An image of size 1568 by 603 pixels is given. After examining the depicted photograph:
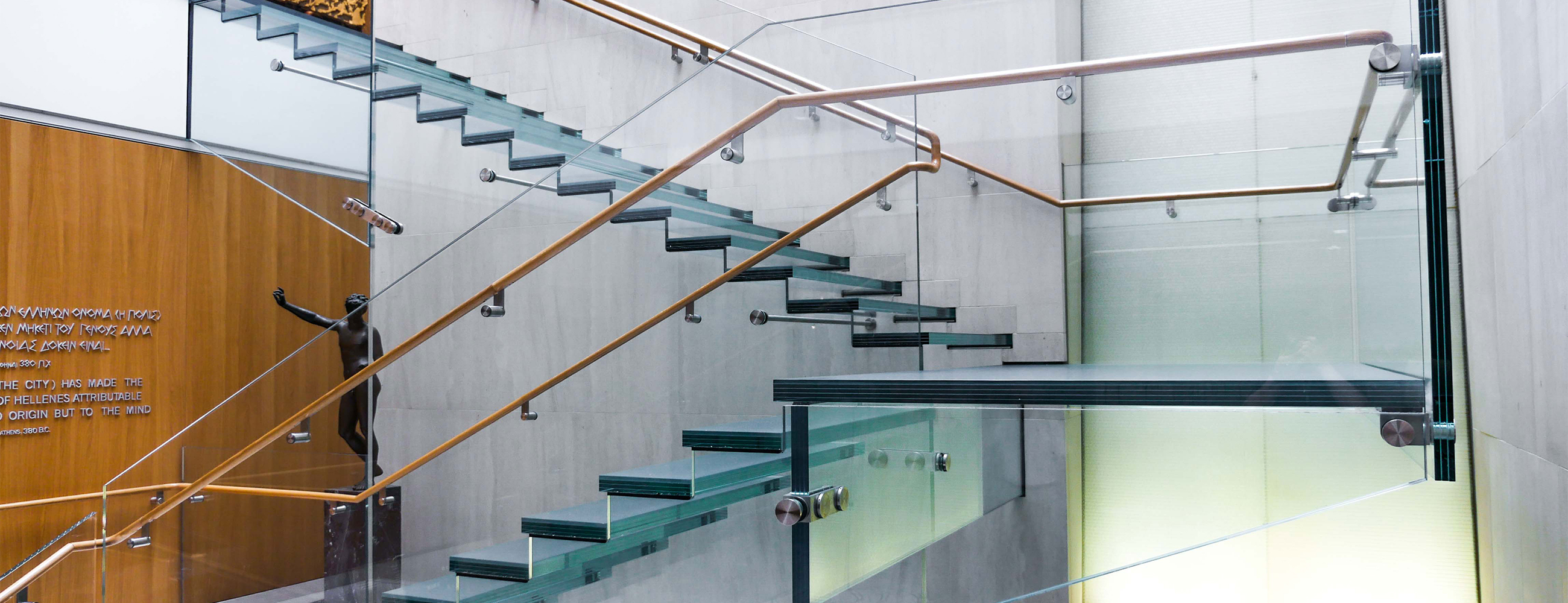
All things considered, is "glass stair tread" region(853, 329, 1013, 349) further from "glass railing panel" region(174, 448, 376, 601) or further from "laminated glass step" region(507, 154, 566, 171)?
"glass railing panel" region(174, 448, 376, 601)

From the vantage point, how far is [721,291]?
317 centimetres

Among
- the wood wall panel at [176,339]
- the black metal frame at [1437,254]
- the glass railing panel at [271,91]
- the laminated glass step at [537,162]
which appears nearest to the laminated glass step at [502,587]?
the wood wall panel at [176,339]

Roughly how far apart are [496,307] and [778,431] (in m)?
1.05

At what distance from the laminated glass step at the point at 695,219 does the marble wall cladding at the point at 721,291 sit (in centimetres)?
3

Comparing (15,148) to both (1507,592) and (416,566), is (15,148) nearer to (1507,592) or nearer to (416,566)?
(416,566)

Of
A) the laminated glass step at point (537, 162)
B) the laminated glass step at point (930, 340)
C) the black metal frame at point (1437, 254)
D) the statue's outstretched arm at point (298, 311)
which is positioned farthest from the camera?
the statue's outstretched arm at point (298, 311)

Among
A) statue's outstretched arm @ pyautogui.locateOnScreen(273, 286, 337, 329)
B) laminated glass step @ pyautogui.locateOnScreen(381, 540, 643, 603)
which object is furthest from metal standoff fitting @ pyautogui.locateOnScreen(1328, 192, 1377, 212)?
statue's outstretched arm @ pyautogui.locateOnScreen(273, 286, 337, 329)

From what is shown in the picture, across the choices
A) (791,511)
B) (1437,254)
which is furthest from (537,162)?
(1437,254)

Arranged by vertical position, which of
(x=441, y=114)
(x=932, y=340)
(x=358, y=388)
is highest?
(x=441, y=114)

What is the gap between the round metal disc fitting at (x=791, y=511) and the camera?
2.45m

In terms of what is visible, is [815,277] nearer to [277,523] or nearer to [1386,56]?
[1386,56]

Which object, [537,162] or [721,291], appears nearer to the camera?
[721,291]

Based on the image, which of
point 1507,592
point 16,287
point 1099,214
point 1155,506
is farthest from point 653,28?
point 1507,592

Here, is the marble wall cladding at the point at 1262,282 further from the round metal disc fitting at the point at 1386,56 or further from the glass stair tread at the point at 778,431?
the glass stair tread at the point at 778,431
